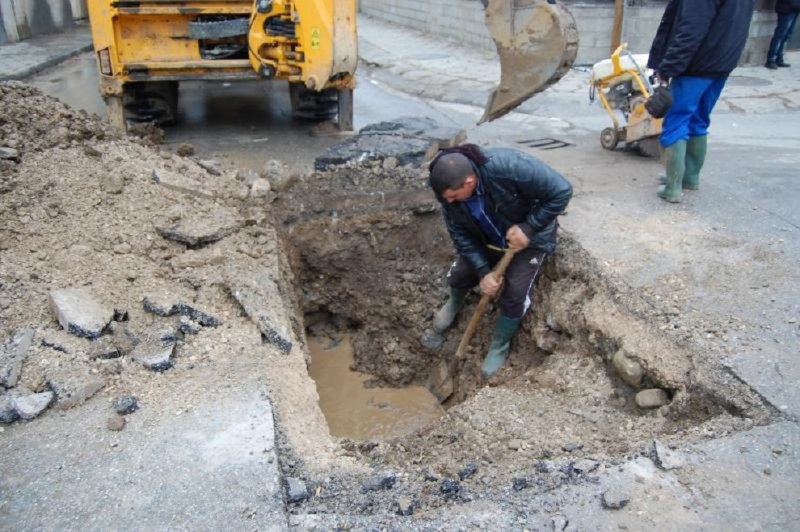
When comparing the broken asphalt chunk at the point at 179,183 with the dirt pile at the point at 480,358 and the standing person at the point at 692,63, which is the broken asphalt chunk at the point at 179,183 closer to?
the dirt pile at the point at 480,358

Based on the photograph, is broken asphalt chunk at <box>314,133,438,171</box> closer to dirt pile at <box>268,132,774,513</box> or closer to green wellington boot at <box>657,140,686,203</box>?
dirt pile at <box>268,132,774,513</box>

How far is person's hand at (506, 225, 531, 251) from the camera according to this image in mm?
4029

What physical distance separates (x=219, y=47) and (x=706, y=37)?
4.74 m

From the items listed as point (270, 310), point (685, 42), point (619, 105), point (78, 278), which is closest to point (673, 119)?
point (685, 42)

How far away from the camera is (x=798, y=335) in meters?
3.59

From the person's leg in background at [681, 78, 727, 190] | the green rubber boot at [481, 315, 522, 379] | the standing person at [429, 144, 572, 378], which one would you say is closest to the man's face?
the standing person at [429, 144, 572, 378]

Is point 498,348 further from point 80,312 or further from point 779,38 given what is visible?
point 779,38

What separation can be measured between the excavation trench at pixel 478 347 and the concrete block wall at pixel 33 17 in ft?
42.0

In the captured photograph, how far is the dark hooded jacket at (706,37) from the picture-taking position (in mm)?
4875

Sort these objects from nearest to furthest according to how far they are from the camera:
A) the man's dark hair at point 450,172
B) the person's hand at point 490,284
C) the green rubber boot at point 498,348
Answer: the man's dark hair at point 450,172, the person's hand at point 490,284, the green rubber boot at point 498,348

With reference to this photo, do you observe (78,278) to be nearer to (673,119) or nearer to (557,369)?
(557,369)

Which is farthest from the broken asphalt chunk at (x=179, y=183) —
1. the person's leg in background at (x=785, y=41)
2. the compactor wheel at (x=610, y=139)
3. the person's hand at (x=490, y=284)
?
the person's leg in background at (x=785, y=41)

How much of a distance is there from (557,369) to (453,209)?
3.70 feet

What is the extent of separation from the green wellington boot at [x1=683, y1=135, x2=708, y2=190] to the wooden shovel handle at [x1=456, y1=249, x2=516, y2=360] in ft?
7.43
